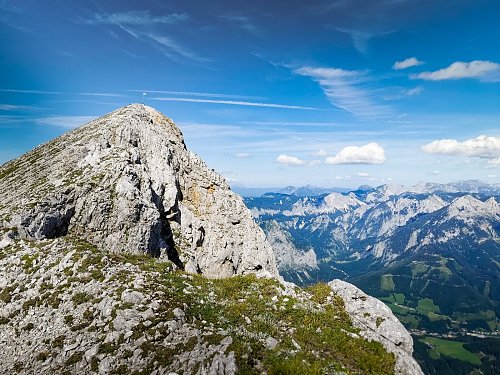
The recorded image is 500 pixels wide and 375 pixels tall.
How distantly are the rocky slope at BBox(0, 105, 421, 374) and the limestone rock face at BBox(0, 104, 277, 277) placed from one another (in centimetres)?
19

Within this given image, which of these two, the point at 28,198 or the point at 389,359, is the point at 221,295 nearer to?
the point at 389,359

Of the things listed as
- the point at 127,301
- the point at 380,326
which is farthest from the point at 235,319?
the point at 380,326

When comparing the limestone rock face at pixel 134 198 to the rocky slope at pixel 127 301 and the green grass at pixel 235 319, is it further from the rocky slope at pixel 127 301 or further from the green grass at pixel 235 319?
the green grass at pixel 235 319

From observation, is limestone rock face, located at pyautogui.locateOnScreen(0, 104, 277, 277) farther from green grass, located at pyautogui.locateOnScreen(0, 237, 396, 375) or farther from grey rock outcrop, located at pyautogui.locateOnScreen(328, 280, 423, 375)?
grey rock outcrop, located at pyautogui.locateOnScreen(328, 280, 423, 375)

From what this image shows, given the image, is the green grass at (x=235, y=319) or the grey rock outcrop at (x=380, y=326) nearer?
the green grass at (x=235, y=319)

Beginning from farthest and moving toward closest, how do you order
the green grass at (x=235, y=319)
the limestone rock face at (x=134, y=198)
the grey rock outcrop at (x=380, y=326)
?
the limestone rock face at (x=134, y=198), the grey rock outcrop at (x=380, y=326), the green grass at (x=235, y=319)

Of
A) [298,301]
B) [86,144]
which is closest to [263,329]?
[298,301]

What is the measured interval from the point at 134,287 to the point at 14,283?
30.4ft

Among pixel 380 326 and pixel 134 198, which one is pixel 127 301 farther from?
pixel 380 326

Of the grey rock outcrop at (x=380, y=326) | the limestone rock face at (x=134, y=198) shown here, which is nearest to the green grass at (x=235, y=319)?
the grey rock outcrop at (x=380, y=326)

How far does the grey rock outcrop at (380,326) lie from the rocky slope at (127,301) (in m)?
0.14

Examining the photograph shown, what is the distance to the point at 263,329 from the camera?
22109mm

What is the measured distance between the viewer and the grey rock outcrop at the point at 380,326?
2169cm

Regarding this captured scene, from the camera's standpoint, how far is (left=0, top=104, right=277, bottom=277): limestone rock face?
3231cm
